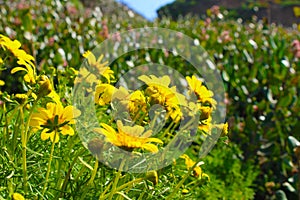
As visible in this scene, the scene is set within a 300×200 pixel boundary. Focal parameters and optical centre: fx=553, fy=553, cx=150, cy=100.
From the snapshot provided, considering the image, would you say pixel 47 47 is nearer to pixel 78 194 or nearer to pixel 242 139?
pixel 242 139

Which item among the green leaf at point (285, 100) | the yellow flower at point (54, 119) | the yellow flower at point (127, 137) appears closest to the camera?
the yellow flower at point (127, 137)

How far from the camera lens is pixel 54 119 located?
1.07 meters

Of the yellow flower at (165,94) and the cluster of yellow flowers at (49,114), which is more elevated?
the yellow flower at (165,94)

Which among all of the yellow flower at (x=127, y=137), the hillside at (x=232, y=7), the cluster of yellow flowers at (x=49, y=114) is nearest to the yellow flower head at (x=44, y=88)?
the cluster of yellow flowers at (x=49, y=114)

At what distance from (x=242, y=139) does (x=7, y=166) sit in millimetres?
2125

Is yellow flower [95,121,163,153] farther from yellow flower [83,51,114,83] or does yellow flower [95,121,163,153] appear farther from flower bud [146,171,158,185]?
yellow flower [83,51,114,83]

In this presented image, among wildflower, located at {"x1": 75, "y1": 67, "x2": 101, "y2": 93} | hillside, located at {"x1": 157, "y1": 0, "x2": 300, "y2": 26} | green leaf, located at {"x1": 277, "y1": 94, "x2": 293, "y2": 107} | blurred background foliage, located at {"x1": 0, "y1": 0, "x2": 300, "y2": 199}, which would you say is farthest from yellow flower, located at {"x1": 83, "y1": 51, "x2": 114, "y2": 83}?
hillside, located at {"x1": 157, "y1": 0, "x2": 300, "y2": 26}

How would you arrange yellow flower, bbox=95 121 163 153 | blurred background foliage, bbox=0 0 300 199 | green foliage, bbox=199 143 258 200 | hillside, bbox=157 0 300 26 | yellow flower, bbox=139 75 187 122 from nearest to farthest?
yellow flower, bbox=95 121 163 153
yellow flower, bbox=139 75 187 122
green foliage, bbox=199 143 258 200
blurred background foliage, bbox=0 0 300 199
hillside, bbox=157 0 300 26

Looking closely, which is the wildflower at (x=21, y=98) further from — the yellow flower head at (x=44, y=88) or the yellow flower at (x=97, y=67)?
the yellow flower at (x=97, y=67)

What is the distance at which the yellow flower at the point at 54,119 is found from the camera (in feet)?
3.53

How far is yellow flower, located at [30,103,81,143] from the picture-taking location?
1.08 metres

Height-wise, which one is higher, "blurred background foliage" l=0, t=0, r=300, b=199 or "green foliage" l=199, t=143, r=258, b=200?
"blurred background foliage" l=0, t=0, r=300, b=199

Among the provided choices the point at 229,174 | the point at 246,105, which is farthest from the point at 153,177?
the point at 246,105

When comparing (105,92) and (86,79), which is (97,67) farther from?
(105,92)
